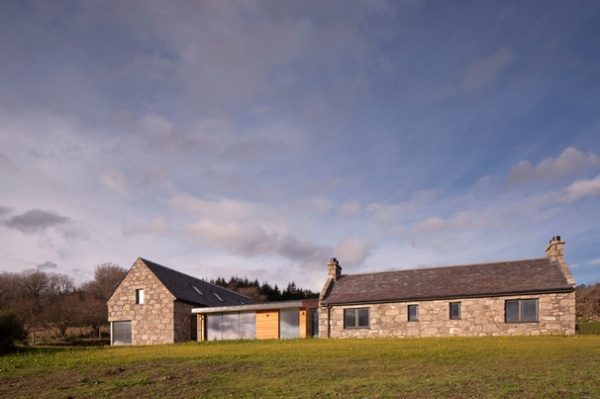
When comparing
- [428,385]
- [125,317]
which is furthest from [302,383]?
[125,317]

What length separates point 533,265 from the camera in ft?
109

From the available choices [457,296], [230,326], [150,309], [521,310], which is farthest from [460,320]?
[150,309]

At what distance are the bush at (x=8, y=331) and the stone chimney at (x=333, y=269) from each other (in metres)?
22.1

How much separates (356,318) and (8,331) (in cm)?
2215

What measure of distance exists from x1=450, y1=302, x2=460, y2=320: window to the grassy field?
8.38m

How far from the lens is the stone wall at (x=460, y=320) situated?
29.4 metres

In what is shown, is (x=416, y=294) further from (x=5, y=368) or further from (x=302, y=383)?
(x=5, y=368)

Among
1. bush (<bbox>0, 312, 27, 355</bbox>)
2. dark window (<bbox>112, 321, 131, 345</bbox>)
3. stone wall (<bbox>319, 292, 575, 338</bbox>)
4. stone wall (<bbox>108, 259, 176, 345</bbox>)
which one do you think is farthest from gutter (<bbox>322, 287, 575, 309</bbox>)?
bush (<bbox>0, 312, 27, 355</bbox>)

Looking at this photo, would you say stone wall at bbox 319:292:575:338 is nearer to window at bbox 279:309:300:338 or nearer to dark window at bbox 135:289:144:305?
window at bbox 279:309:300:338

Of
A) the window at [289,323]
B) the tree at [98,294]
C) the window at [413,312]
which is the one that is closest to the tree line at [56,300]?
the tree at [98,294]

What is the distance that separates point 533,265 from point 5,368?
1255 inches

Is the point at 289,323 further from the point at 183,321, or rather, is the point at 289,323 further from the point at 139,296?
the point at 139,296

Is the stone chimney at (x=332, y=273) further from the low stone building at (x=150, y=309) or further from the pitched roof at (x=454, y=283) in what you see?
the low stone building at (x=150, y=309)

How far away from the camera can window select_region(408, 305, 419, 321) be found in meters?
32.7
